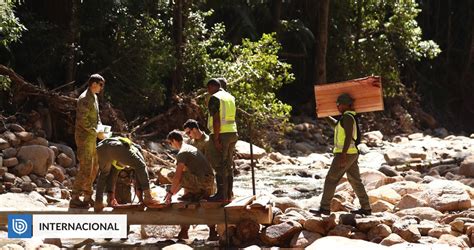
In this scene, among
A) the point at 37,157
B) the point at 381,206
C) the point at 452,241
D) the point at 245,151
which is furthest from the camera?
the point at 245,151

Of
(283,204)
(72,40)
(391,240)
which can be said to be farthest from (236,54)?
(391,240)

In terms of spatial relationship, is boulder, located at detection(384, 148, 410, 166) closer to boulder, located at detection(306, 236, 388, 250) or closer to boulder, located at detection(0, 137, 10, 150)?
boulder, located at detection(0, 137, 10, 150)

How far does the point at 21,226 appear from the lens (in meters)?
7.43

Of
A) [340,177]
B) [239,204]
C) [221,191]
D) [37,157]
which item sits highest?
[37,157]

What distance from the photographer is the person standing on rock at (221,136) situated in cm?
786

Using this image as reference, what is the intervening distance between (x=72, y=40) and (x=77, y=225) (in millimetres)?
8773

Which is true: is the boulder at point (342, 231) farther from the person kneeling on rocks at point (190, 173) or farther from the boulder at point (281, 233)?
the person kneeling on rocks at point (190, 173)

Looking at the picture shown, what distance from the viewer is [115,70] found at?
1650cm

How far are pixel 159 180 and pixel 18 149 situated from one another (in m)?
2.45

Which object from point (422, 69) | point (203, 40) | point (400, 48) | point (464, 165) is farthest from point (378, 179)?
point (422, 69)

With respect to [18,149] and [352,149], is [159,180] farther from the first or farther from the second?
[352,149]

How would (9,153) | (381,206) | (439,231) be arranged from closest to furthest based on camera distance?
(439,231) → (381,206) → (9,153)

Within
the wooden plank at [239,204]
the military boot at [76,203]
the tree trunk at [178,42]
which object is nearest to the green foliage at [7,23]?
the military boot at [76,203]

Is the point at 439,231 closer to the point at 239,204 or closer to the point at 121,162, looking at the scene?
the point at 239,204
